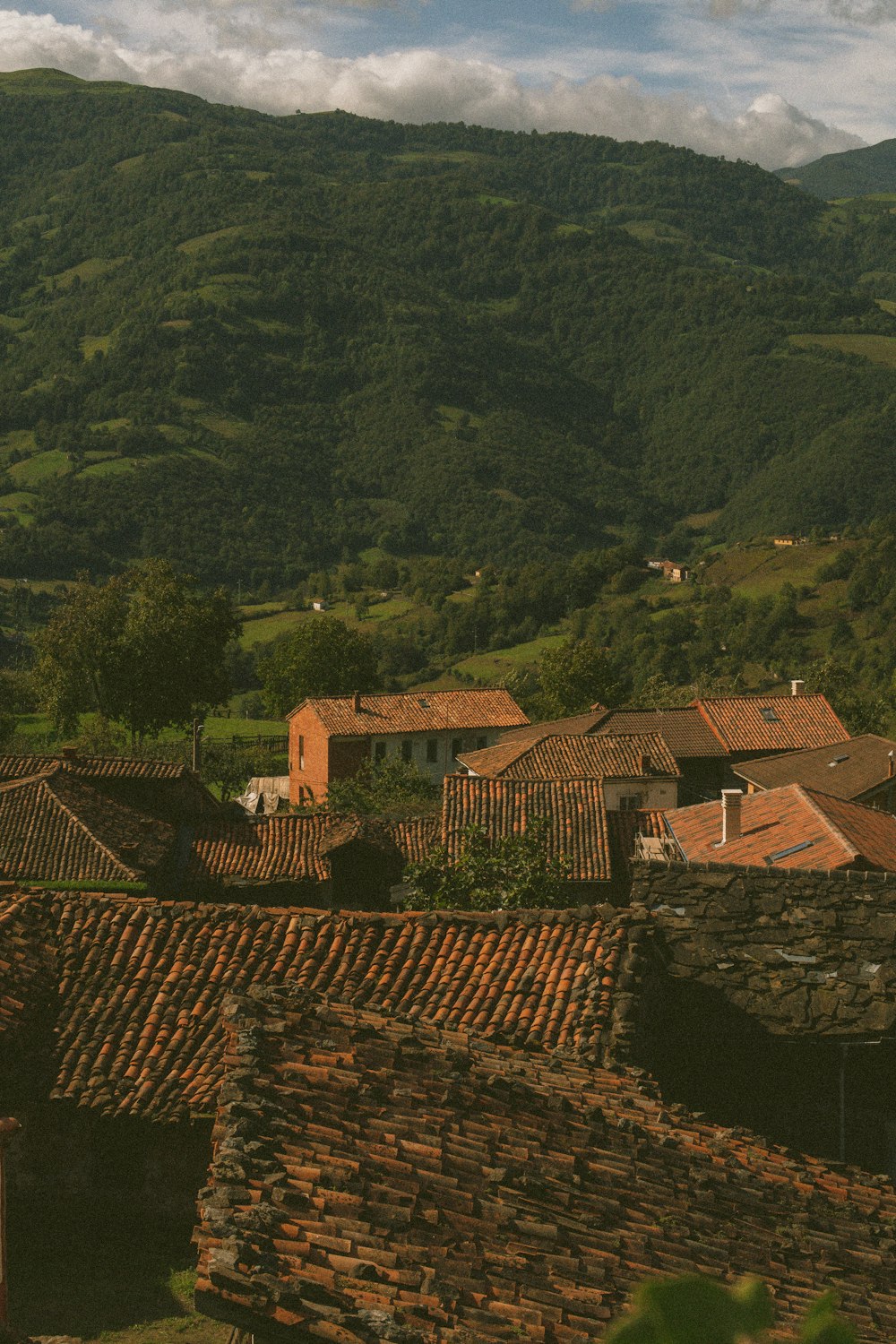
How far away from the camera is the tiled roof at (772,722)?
52594mm

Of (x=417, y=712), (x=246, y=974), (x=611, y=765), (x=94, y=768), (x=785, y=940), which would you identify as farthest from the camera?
(x=417, y=712)

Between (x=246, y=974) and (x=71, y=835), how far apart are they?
57.8 feet

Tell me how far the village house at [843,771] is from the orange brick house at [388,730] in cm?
1962

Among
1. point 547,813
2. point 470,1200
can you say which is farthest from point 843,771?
point 470,1200

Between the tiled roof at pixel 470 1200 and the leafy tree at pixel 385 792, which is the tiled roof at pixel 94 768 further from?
the tiled roof at pixel 470 1200

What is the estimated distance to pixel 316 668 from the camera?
7650 cm

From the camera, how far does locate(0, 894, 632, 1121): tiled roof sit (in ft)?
35.4

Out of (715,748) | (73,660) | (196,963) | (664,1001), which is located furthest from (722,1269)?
(73,660)

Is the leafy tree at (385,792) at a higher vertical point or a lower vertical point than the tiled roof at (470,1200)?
lower

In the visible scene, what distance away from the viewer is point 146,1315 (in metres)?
9.71

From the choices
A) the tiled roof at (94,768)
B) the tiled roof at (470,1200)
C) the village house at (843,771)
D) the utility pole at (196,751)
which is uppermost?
the tiled roof at (470,1200)

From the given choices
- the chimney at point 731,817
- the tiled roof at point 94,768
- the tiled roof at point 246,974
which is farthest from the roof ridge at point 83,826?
the tiled roof at point 246,974

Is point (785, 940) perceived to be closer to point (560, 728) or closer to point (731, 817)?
point (731, 817)

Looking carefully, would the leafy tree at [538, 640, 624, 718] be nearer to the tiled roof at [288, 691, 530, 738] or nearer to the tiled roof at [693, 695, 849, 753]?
the tiled roof at [288, 691, 530, 738]
